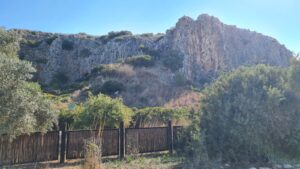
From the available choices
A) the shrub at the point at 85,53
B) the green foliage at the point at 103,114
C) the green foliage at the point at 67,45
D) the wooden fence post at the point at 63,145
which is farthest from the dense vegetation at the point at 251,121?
the green foliage at the point at 67,45

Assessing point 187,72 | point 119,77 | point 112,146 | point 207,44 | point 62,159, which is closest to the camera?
point 62,159

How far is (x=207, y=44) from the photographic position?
4394cm

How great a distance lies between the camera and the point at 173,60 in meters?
40.4

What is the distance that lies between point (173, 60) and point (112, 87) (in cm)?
1027

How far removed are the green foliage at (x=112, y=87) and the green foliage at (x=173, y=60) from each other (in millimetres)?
8163

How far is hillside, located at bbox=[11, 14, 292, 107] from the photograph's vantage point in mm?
35875

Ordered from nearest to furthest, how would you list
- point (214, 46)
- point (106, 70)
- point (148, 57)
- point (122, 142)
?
1. point (122, 142)
2. point (106, 70)
3. point (148, 57)
4. point (214, 46)

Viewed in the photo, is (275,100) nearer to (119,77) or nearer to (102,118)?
(102,118)

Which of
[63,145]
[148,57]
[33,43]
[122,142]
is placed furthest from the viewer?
[33,43]

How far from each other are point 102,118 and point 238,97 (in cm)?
510

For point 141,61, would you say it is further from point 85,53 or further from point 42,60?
point 42,60

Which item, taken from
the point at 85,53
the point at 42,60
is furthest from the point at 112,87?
the point at 42,60

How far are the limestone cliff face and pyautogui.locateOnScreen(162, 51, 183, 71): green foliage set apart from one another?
0.50 metres

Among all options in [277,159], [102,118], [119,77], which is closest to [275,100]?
[277,159]
